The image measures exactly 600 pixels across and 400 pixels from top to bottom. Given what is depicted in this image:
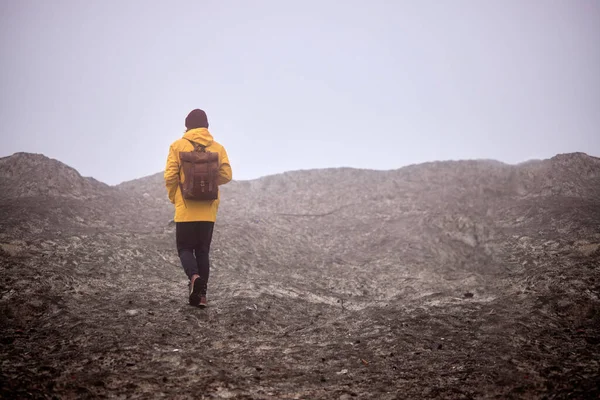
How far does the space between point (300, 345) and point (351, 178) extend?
41.4ft

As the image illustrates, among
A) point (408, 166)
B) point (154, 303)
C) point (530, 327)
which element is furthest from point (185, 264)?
point (408, 166)

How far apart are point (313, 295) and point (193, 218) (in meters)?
2.97

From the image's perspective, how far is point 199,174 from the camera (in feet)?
19.1

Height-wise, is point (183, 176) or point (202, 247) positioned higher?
point (183, 176)

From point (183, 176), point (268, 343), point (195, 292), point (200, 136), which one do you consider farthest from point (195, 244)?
point (268, 343)

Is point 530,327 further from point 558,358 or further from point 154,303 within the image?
point 154,303

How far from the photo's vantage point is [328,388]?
377 cm

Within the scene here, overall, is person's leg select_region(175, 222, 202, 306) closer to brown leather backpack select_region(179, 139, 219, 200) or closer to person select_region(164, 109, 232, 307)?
person select_region(164, 109, 232, 307)

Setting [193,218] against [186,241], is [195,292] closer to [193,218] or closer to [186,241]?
[186,241]

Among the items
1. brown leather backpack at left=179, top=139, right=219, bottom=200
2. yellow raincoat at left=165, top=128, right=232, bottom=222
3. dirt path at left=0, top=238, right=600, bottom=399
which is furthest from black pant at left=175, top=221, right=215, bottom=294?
dirt path at left=0, top=238, right=600, bottom=399

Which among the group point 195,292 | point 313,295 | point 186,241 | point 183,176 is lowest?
point 313,295

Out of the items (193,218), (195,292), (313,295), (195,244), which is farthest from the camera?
(313,295)

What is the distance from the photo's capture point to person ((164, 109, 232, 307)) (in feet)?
19.2

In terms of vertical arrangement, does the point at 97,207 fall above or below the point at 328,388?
above
